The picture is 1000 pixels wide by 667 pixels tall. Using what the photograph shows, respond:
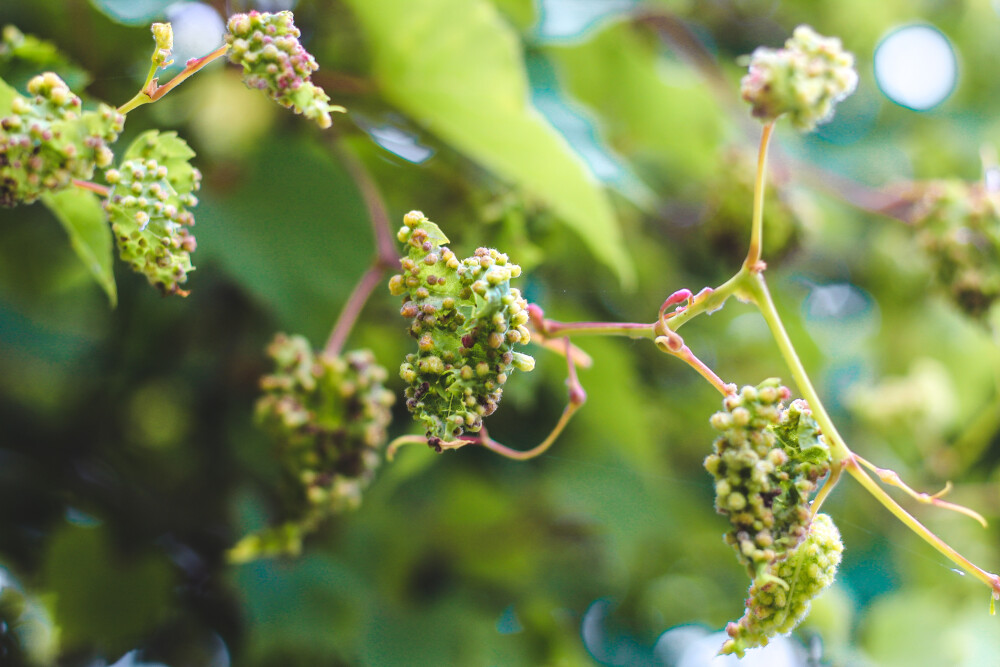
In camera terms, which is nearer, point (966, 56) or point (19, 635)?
point (19, 635)

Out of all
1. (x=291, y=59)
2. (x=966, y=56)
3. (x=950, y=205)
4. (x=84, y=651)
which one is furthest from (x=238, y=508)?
(x=966, y=56)

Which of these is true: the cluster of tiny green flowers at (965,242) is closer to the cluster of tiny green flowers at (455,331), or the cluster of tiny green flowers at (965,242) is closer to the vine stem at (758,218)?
the vine stem at (758,218)

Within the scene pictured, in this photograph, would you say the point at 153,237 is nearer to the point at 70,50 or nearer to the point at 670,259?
the point at 70,50

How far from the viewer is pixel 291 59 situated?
0.51 m

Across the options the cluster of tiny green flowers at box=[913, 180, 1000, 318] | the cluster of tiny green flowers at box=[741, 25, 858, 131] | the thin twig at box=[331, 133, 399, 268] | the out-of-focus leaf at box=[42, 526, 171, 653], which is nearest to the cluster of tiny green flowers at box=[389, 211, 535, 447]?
the cluster of tiny green flowers at box=[741, 25, 858, 131]

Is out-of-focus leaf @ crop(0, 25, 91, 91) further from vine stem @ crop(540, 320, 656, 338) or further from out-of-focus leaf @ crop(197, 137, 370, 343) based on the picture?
vine stem @ crop(540, 320, 656, 338)

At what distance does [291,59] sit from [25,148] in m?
0.17

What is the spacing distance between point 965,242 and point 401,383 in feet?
2.90

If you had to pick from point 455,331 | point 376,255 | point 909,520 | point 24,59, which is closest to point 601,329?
point 455,331

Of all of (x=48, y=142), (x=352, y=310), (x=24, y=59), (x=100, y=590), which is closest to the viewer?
(x=48, y=142)

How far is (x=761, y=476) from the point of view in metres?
0.49

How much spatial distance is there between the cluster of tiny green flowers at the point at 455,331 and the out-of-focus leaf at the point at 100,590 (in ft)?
3.35

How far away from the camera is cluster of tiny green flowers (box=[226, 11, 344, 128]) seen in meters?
0.50

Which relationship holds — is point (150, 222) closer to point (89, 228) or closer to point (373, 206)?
point (89, 228)
